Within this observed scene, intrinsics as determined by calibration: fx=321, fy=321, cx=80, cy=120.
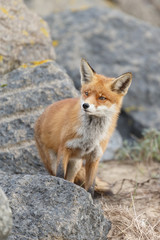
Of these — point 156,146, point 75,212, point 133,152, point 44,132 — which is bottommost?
point 133,152

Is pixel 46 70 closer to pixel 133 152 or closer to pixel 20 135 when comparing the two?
pixel 20 135

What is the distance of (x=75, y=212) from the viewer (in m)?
3.16

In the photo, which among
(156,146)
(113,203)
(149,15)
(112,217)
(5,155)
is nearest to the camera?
(112,217)

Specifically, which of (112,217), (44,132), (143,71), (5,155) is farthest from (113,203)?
(143,71)

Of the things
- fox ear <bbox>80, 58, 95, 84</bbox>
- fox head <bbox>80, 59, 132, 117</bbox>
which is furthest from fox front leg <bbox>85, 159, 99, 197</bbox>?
fox ear <bbox>80, 58, 95, 84</bbox>

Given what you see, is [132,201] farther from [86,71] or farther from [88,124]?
[86,71]

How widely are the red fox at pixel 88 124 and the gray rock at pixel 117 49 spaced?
3.70 m

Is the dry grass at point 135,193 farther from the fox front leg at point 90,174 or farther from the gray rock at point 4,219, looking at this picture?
the gray rock at point 4,219

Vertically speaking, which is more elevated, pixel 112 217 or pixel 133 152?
pixel 112 217

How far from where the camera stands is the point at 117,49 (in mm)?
9000

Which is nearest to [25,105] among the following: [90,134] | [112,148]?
[90,134]

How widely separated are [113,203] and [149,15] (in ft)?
36.9

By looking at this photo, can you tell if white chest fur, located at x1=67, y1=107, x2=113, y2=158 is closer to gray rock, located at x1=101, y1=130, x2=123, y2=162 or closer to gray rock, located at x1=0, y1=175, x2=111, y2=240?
gray rock, located at x1=0, y1=175, x2=111, y2=240

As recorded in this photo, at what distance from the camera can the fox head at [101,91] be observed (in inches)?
157
